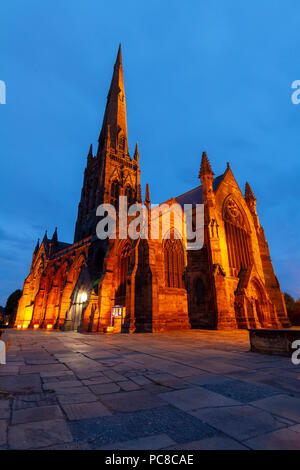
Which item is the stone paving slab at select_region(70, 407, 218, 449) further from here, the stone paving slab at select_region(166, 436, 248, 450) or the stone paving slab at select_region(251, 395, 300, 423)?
the stone paving slab at select_region(251, 395, 300, 423)

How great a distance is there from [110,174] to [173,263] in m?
25.7

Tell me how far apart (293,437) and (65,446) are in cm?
188

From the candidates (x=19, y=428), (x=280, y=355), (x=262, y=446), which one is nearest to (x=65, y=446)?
(x=19, y=428)

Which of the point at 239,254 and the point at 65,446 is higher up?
the point at 239,254

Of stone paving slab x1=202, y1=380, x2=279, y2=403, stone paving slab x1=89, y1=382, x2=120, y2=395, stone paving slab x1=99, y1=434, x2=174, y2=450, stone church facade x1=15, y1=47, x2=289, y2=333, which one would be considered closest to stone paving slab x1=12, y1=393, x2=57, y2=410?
stone paving slab x1=89, y1=382, x2=120, y2=395

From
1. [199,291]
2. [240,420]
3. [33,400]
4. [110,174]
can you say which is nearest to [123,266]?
[199,291]

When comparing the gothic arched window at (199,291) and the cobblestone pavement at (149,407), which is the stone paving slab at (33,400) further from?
the gothic arched window at (199,291)

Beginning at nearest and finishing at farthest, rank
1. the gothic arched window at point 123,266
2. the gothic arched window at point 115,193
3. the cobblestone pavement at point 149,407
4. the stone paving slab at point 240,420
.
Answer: the cobblestone pavement at point 149,407 → the stone paving slab at point 240,420 → the gothic arched window at point 123,266 → the gothic arched window at point 115,193

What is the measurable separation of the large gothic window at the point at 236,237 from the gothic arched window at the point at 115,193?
20.3 metres

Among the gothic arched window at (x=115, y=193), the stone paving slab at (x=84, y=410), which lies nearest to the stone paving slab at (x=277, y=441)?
the stone paving slab at (x=84, y=410)

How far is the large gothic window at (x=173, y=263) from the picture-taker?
18781 millimetres

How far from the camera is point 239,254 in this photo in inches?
874

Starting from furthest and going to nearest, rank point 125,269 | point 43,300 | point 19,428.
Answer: point 43,300, point 125,269, point 19,428
